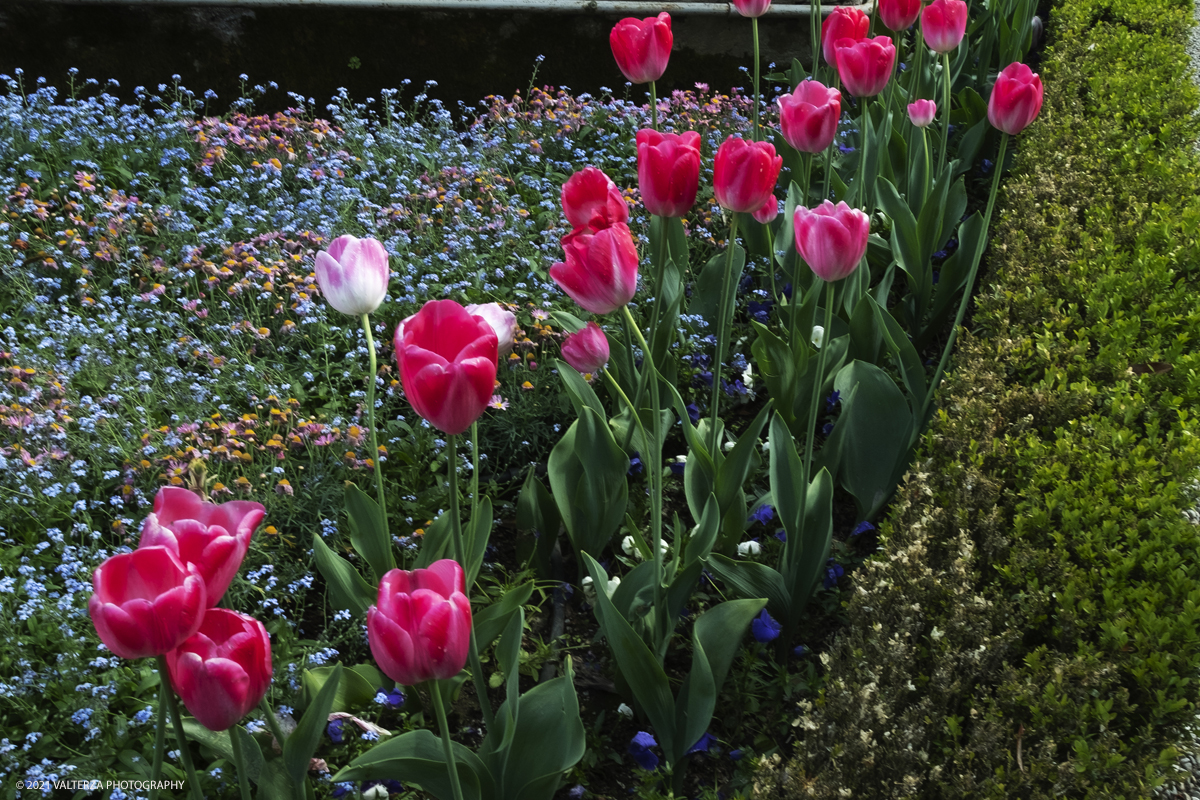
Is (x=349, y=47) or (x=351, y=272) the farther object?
(x=349, y=47)

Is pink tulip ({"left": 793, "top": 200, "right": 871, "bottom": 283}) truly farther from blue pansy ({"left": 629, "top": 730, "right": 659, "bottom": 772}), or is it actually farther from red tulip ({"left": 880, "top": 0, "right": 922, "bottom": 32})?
red tulip ({"left": 880, "top": 0, "right": 922, "bottom": 32})

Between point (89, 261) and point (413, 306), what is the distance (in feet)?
4.43

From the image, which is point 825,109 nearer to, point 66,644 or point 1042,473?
point 1042,473

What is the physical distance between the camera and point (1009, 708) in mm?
1453

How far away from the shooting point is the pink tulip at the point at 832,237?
167 centimetres

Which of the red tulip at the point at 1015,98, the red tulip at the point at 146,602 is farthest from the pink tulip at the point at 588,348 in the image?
the red tulip at the point at 1015,98

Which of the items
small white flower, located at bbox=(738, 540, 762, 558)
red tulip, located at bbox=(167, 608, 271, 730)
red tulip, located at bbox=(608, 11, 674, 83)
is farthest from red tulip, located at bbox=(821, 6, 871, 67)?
red tulip, located at bbox=(167, 608, 271, 730)

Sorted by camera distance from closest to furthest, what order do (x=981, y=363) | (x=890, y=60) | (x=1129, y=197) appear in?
1. (x=981, y=363)
2. (x=890, y=60)
3. (x=1129, y=197)

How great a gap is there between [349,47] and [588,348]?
3.91 meters

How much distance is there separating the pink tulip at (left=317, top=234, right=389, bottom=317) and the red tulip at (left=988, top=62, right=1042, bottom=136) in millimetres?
1609

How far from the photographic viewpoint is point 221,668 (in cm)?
99

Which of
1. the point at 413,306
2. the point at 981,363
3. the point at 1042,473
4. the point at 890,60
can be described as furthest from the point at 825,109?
the point at 413,306

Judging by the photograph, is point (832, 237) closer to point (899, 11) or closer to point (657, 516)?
point (657, 516)

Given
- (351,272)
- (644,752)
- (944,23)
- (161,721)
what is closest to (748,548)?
(644,752)
